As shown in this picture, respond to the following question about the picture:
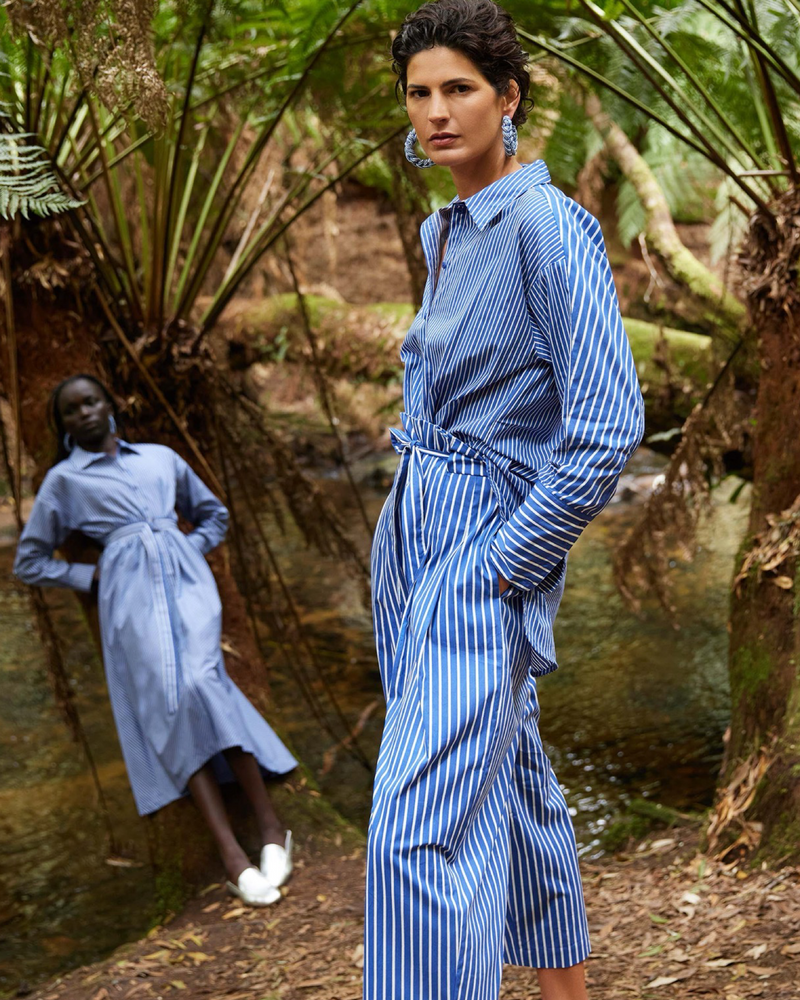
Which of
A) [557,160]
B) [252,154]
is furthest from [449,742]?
[557,160]

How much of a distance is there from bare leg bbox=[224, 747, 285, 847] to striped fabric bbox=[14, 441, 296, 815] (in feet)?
0.15

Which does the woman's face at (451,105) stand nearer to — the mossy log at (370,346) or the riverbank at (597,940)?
the riverbank at (597,940)

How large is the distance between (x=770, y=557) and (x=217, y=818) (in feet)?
5.93

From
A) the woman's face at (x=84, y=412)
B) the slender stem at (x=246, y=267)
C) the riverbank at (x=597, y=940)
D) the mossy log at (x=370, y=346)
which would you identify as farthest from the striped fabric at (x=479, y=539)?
the mossy log at (x=370, y=346)

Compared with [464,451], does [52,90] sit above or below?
above

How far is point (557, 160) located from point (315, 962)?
365 centimetres

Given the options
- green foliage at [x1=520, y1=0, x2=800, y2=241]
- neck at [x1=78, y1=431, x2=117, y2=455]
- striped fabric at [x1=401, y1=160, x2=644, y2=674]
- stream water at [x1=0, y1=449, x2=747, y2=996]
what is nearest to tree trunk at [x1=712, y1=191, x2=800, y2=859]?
green foliage at [x1=520, y1=0, x2=800, y2=241]

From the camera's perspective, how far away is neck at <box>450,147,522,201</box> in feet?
5.74

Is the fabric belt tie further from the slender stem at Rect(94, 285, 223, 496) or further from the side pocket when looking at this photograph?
the slender stem at Rect(94, 285, 223, 496)

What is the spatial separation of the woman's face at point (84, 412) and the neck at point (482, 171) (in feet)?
6.74

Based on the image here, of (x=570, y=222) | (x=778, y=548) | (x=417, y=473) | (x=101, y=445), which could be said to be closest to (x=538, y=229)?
(x=570, y=222)

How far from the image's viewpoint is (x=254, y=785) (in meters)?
3.50

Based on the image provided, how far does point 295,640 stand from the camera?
4699mm

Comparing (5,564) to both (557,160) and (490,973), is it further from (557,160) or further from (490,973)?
(490,973)
